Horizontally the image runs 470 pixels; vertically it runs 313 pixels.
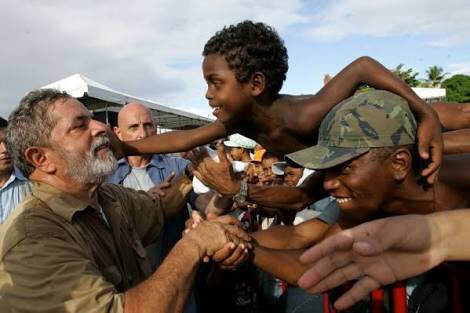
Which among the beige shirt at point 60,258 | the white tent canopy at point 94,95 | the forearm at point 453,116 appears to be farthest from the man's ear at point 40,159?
the white tent canopy at point 94,95

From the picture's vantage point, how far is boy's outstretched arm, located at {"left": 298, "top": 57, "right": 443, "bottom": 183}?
1948 mm

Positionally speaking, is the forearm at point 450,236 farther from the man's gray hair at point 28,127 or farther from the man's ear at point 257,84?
the man's gray hair at point 28,127

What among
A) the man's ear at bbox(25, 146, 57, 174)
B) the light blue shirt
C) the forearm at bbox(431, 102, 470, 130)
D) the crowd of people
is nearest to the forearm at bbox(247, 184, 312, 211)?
the crowd of people

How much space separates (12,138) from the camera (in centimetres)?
236

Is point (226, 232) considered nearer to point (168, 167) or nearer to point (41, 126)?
point (41, 126)

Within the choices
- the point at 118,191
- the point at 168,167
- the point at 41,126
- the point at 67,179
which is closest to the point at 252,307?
the point at 168,167

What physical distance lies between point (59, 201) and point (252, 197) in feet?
3.96

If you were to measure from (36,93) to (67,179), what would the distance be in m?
0.54

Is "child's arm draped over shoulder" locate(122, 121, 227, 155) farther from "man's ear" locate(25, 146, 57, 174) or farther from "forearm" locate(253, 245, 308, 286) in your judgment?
"forearm" locate(253, 245, 308, 286)

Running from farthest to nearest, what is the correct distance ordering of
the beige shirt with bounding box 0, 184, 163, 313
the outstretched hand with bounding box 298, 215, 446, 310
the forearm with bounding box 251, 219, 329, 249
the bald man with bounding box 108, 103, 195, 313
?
the bald man with bounding box 108, 103, 195, 313 < the forearm with bounding box 251, 219, 329, 249 < the beige shirt with bounding box 0, 184, 163, 313 < the outstretched hand with bounding box 298, 215, 446, 310

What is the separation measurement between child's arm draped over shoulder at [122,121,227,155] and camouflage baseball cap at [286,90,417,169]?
1.24 m

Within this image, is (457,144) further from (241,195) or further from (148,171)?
(148,171)

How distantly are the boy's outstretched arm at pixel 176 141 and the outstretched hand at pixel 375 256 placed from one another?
1.70 m

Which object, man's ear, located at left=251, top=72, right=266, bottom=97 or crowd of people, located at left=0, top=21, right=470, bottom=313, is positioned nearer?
crowd of people, located at left=0, top=21, right=470, bottom=313
